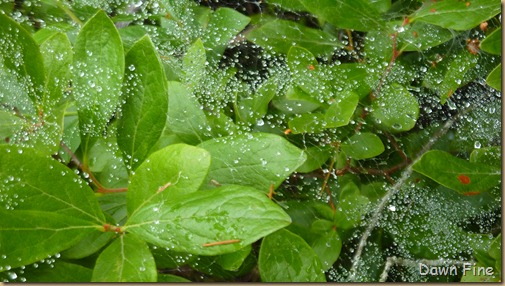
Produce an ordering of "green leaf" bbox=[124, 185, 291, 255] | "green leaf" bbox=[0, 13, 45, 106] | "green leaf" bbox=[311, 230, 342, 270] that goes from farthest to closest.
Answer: "green leaf" bbox=[311, 230, 342, 270]
"green leaf" bbox=[0, 13, 45, 106]
"green leaf" bbox=[124, 185, 291, 255]

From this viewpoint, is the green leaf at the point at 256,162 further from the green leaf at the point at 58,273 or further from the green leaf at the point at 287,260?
the green leaf at the point at 58,273

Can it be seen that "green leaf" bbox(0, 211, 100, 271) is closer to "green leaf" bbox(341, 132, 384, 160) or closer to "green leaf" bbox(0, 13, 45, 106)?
"green leaf" bbox(0, 13, 45, 106)

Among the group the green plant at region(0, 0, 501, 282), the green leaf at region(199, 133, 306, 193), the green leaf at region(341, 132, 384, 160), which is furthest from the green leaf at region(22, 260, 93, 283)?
the green leaf at region(341, 132, 384, 160)

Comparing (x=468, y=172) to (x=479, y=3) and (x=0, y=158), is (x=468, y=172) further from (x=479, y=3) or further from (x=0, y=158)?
(x=0, y=158)

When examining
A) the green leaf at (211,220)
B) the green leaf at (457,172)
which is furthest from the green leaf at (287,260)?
the green leaf at (457,172)

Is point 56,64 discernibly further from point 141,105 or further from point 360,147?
point 360,147
